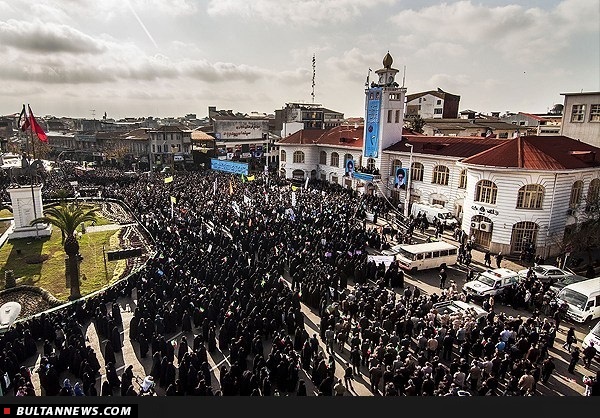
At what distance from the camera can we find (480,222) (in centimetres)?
2659

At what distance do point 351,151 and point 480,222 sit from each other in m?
20.9

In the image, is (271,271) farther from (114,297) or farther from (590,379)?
(590,379)

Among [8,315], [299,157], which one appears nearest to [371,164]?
[299,157]

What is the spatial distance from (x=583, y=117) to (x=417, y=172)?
540 inches

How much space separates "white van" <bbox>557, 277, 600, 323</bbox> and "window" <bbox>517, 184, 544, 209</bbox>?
28.4ft

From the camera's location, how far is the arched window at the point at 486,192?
25859 mm

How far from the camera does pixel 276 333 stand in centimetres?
1424

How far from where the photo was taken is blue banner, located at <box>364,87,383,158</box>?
132 ft

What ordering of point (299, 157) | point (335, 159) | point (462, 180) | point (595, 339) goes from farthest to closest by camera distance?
point (299, 157) → point (335, 159) → point (462, 180) → point (595, 339)

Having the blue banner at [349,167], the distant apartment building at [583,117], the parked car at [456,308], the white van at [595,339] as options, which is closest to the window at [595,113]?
the distant apartment building at [583,117]

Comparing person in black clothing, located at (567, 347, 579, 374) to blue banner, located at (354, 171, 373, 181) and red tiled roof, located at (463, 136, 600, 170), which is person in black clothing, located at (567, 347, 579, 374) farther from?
blue banner, located at (354, 171, 373, 181)

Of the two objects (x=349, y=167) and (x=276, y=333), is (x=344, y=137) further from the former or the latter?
(x=276, y=333)

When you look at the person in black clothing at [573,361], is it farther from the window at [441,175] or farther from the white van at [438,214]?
the window at [441,175]

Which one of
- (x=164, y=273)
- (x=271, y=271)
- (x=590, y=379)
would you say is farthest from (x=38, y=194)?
(x=590, y=379)
